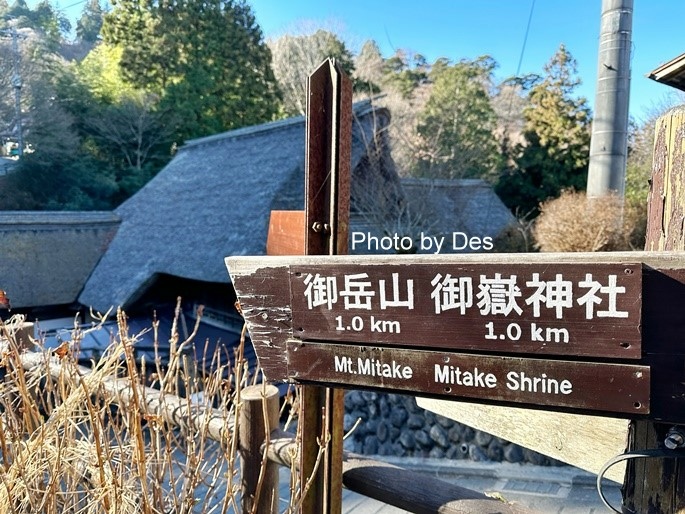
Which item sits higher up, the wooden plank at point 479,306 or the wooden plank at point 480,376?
the wooden plank at point 479,306

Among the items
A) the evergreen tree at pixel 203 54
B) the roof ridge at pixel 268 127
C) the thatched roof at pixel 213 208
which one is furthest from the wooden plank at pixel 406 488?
the evergreen tree at pixel 203 54

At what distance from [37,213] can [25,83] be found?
180 inches

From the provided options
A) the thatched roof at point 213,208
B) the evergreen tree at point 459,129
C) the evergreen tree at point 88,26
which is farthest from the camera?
the evergreen tree at point 88,26

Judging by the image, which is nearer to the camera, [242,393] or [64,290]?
[242,393]

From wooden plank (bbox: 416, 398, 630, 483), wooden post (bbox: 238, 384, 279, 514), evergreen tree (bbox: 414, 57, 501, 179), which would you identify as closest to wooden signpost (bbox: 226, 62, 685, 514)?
Answer: wooden plank (bbox: 416, 398, 630, 483)

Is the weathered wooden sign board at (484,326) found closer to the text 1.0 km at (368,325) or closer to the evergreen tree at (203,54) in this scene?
the text 1.0 km at (368,325)

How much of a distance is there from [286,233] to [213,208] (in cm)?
770

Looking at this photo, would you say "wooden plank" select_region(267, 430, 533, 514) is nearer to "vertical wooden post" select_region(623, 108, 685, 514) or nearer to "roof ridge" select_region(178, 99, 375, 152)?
"vertical wooden post" select_region(623, 108, 685, 514)

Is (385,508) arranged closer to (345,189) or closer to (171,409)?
(171,409)

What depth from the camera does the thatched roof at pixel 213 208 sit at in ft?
24.6

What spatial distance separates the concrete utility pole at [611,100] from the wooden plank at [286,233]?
4804mm

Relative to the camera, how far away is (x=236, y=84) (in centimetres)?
1591

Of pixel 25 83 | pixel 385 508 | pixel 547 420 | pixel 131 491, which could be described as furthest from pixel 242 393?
pixel 25 83

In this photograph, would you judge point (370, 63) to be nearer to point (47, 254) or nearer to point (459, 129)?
point (459, 129)
